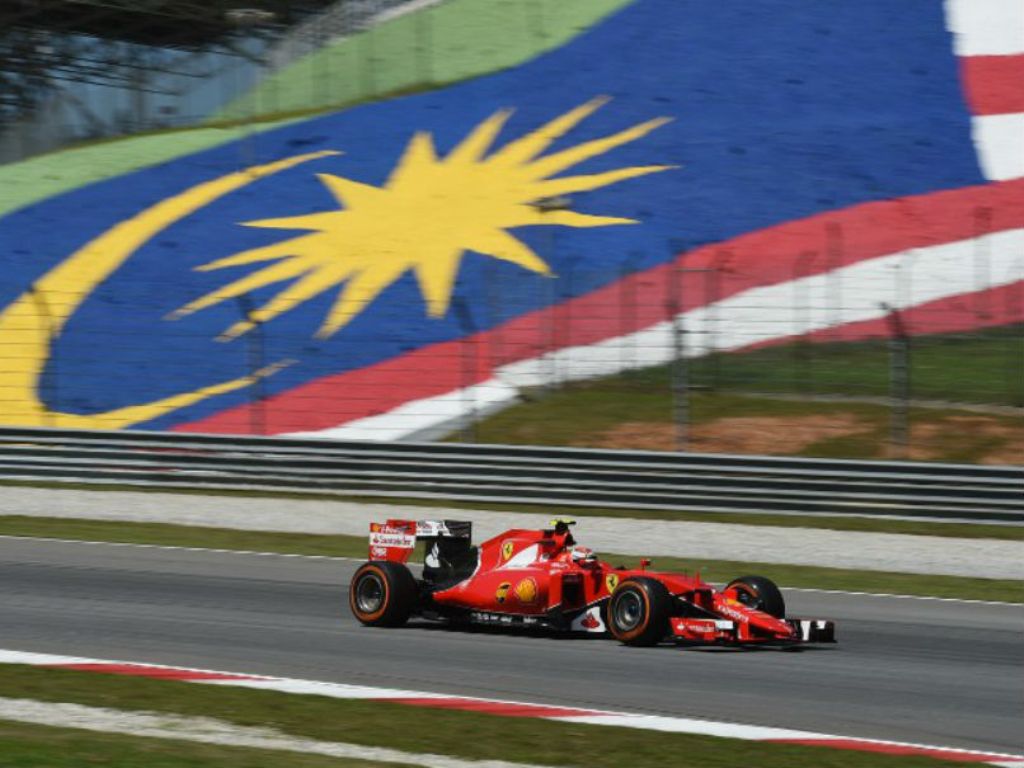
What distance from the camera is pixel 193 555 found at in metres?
14.9

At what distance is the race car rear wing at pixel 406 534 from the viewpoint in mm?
10898

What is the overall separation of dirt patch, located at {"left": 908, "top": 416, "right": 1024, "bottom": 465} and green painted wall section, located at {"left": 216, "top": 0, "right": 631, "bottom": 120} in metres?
17.4

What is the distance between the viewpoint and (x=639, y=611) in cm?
971

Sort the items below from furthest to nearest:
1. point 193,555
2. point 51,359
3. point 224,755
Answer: point 51,359, point 193,555, point 224,755

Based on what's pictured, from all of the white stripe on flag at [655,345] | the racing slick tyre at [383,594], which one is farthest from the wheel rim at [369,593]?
the white stripe on flag at [655,345]

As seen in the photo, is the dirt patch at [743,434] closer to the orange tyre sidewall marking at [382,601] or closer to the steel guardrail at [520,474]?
the steel guardrail at [520,474]

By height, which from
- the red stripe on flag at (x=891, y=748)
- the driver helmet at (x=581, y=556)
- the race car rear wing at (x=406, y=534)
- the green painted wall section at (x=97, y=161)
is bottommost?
the red stripe on flag at (x=891, y=748)

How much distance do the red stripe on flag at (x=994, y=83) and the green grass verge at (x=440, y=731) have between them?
937 inches

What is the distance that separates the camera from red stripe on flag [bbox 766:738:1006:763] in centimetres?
700

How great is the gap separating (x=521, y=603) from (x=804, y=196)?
1888 cm

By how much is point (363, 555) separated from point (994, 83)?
19745 mm

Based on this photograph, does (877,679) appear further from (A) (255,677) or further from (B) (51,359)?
(B) (51,359)

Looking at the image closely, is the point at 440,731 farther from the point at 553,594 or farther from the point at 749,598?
the point at 749,598

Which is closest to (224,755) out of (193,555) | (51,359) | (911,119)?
(193,555)
